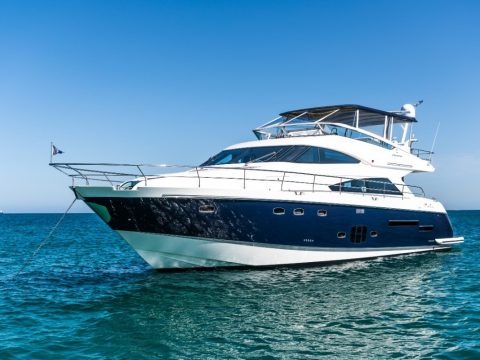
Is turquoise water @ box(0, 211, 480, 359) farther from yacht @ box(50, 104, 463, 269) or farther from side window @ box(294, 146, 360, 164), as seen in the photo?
side window @ box(294, 146, 360, 164)

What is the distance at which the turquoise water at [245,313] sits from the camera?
6.62 metres

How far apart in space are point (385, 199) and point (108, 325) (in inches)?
404

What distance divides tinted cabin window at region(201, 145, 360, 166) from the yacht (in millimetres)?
36

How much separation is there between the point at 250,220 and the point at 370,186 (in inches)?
214

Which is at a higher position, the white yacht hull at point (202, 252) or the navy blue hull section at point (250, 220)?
the navy blue hull section at point (250, 220)

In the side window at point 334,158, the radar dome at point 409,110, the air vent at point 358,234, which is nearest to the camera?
the air vent at point 358,234

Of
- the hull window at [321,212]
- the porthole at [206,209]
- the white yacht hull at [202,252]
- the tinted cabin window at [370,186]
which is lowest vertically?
the white yacht hull at [202,252]

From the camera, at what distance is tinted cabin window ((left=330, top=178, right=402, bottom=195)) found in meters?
13.9

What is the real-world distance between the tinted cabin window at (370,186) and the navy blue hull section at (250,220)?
78 cm

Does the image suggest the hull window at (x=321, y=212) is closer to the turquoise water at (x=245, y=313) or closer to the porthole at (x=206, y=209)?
the turquoise water at (x=245, y=313)

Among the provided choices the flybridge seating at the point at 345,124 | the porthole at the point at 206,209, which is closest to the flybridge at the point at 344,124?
the flybridge seating at the point at 345,124

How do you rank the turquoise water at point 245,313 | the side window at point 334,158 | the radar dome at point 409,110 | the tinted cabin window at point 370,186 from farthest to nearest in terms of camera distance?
the radar dome at point 409,110, the side window at point 334,158, the tinted cabin window at point 370,186, the turquoise water at point 245,313

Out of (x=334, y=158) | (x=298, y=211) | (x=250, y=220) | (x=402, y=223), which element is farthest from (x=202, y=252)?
(x=402, y=223)

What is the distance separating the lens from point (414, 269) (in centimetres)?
1332
